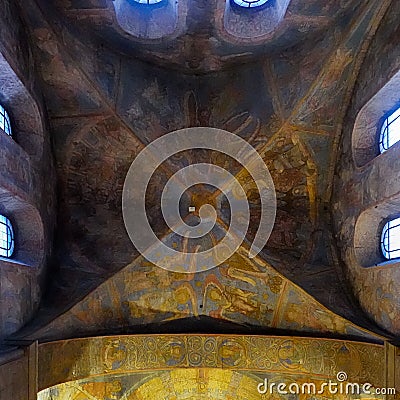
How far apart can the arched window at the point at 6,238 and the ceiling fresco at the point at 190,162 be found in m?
1.10

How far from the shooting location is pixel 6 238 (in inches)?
356

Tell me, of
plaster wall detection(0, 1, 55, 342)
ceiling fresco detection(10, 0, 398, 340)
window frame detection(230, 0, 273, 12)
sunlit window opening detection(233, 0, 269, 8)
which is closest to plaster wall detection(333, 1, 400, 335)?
ceiling fresco detection(10, 0, 398, 340)

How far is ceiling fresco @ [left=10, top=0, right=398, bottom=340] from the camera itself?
935cm

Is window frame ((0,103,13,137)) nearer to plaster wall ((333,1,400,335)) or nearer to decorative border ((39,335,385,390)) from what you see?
decorative border ((39,335,385,390))

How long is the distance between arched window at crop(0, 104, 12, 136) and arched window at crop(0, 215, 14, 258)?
147cm

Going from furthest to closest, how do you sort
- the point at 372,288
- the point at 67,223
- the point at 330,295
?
the point at 67,223, the point at 330,295, the point at 372,288

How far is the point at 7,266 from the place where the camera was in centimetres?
825

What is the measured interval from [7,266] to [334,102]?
6410 millimetres

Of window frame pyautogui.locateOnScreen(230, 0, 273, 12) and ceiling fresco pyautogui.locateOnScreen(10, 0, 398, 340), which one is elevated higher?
window frame pyautogui.locateOnScreen(230, 0, 273, 12)

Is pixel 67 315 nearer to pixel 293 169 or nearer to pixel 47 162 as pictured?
pixel 47 162

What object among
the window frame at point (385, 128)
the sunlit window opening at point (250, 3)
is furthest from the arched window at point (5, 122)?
the window frame at point (385, 128)

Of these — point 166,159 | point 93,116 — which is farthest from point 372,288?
point 93,116

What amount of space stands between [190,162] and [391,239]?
4.02 metres

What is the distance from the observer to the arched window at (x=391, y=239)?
891 cm
